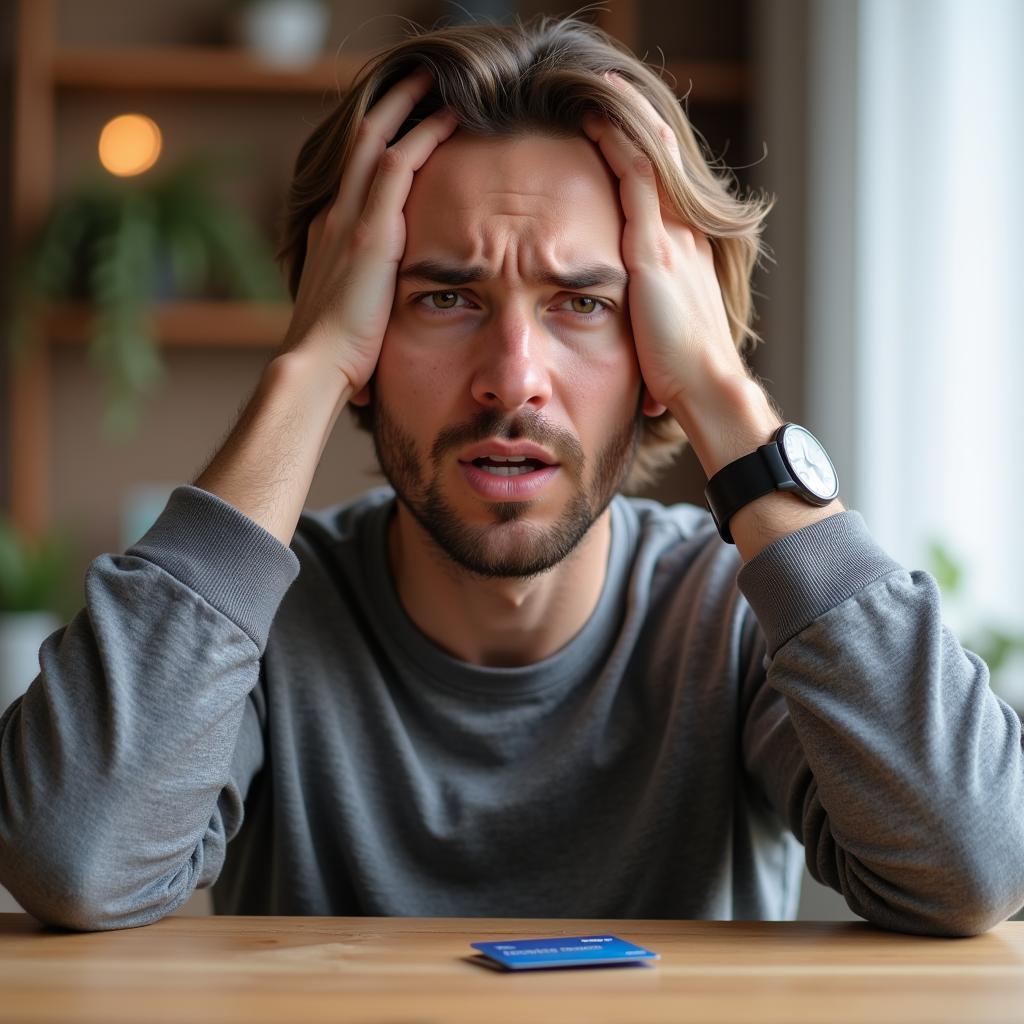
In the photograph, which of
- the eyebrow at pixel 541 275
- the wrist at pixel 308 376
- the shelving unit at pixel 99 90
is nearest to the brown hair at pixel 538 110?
the eyebrow at pixel 541 275

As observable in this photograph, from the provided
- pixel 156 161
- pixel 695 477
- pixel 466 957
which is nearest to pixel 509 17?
pixel 156 161

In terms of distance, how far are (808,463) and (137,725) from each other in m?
0.59

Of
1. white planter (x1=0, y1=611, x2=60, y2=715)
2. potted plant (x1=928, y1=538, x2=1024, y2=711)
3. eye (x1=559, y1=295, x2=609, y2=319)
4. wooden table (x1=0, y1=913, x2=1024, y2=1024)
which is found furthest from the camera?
white planter (x1=0, y1=611, x2=60, y2=715)

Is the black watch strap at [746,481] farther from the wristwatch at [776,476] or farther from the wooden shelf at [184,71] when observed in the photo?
the wooden shelf at [184,71]

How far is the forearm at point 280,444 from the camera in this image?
113 centimetres

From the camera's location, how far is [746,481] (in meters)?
1.15

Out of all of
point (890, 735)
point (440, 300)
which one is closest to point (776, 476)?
point (890, 735)

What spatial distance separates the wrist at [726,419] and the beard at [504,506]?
0.34 ft

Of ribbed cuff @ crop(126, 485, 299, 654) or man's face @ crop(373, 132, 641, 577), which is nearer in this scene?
ribbed cuff @ crop(126, 485, 299, 654)

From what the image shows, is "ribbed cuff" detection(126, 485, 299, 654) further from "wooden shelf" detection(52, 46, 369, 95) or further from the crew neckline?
"wooden shelf" detection(52, 46, 369, 95)

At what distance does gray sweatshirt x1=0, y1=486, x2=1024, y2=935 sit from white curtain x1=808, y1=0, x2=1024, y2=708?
3.36 ft

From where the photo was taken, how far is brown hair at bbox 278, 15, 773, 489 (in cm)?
129

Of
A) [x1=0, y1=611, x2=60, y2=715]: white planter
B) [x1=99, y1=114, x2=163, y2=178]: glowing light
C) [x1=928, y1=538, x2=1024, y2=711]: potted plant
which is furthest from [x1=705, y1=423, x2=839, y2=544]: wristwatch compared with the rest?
[x1=99, y1=114, x2=163, y2=178]: glowing light

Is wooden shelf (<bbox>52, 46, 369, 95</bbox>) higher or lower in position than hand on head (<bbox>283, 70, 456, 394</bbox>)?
higher
